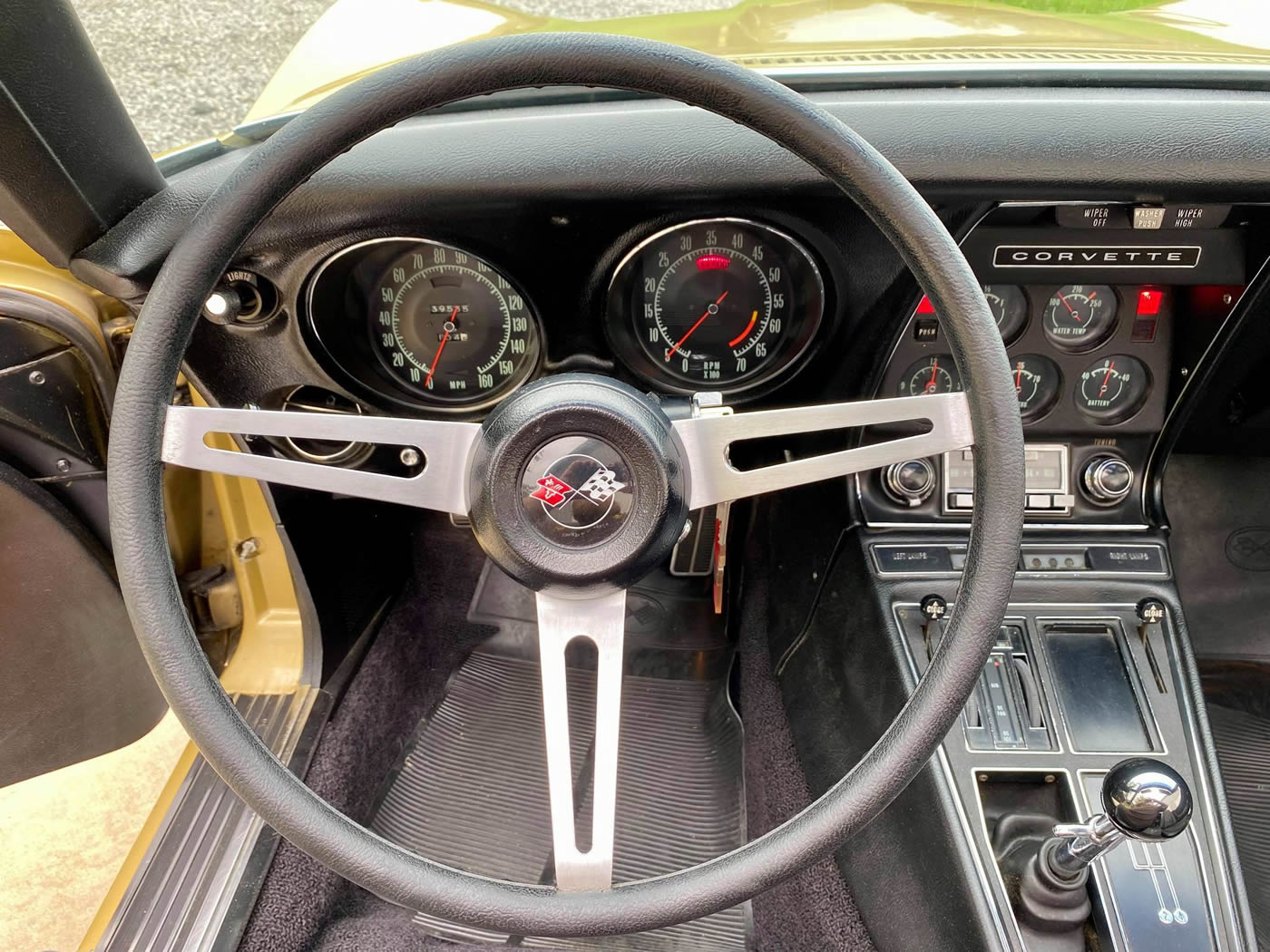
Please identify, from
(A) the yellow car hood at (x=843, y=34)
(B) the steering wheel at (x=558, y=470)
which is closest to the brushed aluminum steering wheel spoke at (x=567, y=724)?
(B) the steering wheel at (x=558, y=470)

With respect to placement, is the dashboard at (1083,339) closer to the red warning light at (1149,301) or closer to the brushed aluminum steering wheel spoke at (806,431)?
the red warning light at (1149,301)

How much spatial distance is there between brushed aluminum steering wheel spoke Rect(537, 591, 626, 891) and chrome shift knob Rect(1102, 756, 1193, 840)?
60 cm

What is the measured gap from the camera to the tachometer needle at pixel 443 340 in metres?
1.53

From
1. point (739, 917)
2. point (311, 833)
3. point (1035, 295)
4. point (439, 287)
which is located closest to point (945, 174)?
point (1035, 295)

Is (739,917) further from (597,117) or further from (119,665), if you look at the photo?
(597,117)

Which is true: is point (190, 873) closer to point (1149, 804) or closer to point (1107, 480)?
point (1149, 804)

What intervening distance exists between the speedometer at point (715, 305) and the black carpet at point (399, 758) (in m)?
0.75

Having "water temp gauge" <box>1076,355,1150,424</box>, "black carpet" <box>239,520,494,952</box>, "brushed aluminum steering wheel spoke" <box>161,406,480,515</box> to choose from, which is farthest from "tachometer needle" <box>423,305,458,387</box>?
"water temp gauge" <box>1076,355,1150,424</box>

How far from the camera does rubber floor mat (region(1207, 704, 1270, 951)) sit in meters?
1.54

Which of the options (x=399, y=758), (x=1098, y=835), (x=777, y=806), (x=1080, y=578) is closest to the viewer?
(x=1098, y=835)

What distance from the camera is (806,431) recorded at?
1.00 meters

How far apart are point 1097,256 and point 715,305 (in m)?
0.60

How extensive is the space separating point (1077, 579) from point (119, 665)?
1.81 m

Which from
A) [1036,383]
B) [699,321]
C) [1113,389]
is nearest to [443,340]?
[699,321]
